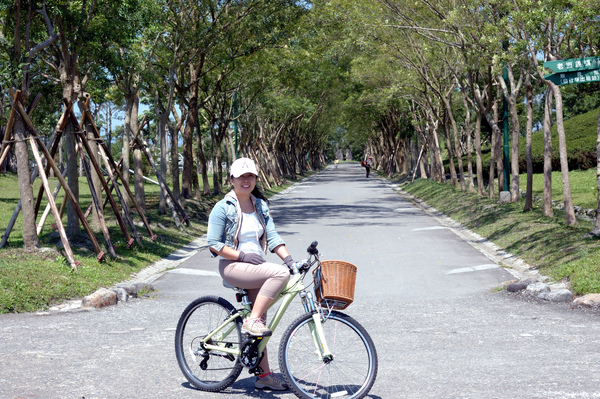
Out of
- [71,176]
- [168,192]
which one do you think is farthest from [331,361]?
[168,192]

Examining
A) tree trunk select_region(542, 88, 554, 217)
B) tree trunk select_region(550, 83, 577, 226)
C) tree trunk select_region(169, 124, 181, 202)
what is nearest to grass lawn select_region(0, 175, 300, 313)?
tree trunk select_region(169, 124, 181, 202)

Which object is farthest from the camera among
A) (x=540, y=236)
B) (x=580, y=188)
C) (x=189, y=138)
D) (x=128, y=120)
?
(x=580, y=188)

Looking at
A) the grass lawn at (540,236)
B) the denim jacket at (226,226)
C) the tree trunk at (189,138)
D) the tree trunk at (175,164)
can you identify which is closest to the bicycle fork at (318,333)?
the denim jacket at (226,226)

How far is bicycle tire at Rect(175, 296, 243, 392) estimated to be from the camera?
18.6 ft

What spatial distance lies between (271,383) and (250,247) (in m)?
1.04

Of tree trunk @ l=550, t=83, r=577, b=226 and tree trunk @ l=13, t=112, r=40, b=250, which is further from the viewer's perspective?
tree trunk @ l=550, t=83, r=577, b=226

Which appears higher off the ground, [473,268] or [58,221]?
[58,221]

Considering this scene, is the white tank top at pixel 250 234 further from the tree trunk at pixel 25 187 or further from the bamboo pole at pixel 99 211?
the bamboo pole at pixel 99 211

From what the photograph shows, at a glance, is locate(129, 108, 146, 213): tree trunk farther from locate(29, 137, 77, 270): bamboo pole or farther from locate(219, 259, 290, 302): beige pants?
locate(219, 259, 290, 302): beige pants

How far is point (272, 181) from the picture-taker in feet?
159

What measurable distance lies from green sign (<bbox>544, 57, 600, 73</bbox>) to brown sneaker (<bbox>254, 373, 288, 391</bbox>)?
25.9 feet

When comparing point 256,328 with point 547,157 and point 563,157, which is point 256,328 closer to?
point 563,157

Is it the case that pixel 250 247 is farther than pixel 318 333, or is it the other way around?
pixel 250 247

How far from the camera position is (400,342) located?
7.44 meters
